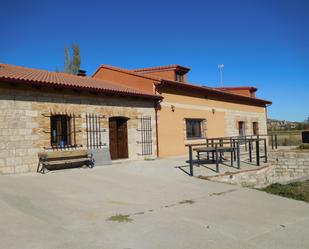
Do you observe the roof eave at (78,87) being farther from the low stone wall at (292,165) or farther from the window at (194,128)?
the low stone wall at (292,165)

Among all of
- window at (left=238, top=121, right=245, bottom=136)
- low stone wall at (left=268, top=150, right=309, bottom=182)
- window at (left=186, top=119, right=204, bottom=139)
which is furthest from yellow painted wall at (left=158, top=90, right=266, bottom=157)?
low stone wall at (left=268, top=150, right=309, bottom=182)

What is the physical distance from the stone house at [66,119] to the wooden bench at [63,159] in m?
0.34

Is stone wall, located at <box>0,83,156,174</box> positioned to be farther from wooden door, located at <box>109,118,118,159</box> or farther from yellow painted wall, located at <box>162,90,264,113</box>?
yellow painted wall, located at <box>162,90,264,113</box>

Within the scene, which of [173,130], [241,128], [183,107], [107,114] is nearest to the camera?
[107,114]

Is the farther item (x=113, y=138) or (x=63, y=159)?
(x=113, y=138)

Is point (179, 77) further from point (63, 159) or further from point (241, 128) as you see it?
point (63, 159)

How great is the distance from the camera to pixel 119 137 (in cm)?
1338

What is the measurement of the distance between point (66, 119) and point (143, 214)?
22.2 feet

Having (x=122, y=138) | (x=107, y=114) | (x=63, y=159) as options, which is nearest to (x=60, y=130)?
(x=63, y=159)

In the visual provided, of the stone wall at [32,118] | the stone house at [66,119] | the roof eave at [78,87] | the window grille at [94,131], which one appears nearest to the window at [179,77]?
the roof eave at [78,87]

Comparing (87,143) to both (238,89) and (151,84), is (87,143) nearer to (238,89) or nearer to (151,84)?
(151,84)

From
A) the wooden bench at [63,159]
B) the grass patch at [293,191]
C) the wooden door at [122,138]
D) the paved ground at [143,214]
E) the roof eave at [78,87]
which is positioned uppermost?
the roof eave at [78,87]

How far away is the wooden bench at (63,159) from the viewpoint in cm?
974

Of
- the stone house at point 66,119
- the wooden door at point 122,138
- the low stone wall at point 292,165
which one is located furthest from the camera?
the low stone wall at point 292,165
